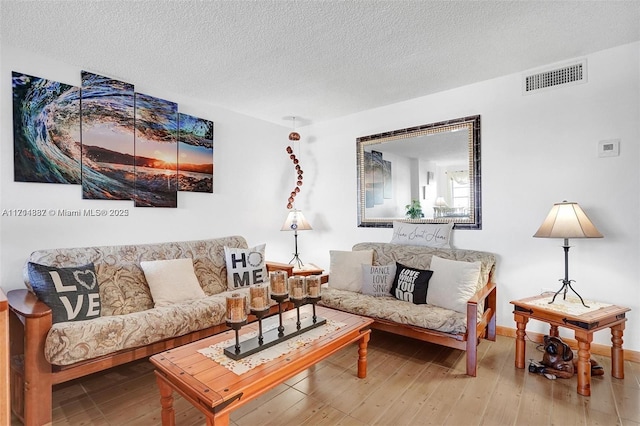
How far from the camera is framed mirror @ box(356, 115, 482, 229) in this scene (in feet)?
10.3

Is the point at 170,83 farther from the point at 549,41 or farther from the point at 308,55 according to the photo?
the point at 549,41

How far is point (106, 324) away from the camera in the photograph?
1977 millimetres

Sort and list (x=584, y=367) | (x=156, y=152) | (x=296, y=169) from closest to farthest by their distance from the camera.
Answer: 1. (x=584, y=367)
2. (x=156, y=152)
3. (x=296, y=169)

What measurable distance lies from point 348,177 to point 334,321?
7.24ft

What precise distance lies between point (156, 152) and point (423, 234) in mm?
2769

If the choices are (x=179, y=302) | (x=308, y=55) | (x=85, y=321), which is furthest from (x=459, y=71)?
(x=85, y=321)

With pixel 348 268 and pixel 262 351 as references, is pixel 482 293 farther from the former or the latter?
pixel 262 351

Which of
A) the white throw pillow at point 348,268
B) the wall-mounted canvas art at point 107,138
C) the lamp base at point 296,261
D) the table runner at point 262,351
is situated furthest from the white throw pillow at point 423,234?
the wall-mounted canvas art at point 107,138

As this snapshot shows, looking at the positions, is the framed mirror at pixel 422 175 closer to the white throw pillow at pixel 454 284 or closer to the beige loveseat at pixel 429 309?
the beige loveseat at pixel 429 309

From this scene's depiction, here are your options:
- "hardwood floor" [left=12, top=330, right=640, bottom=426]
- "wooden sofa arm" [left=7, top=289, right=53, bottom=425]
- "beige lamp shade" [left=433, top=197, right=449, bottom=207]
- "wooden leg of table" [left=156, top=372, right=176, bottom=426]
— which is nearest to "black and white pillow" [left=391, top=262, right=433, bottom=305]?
"hardwood floor" [left=12, top=330, right=640, bottom=426]

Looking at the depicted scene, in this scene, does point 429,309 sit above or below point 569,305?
below

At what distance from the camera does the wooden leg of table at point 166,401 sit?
1593 millimetres

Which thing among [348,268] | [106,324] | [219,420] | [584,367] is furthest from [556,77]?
[106,324]

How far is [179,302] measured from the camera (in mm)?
2561
